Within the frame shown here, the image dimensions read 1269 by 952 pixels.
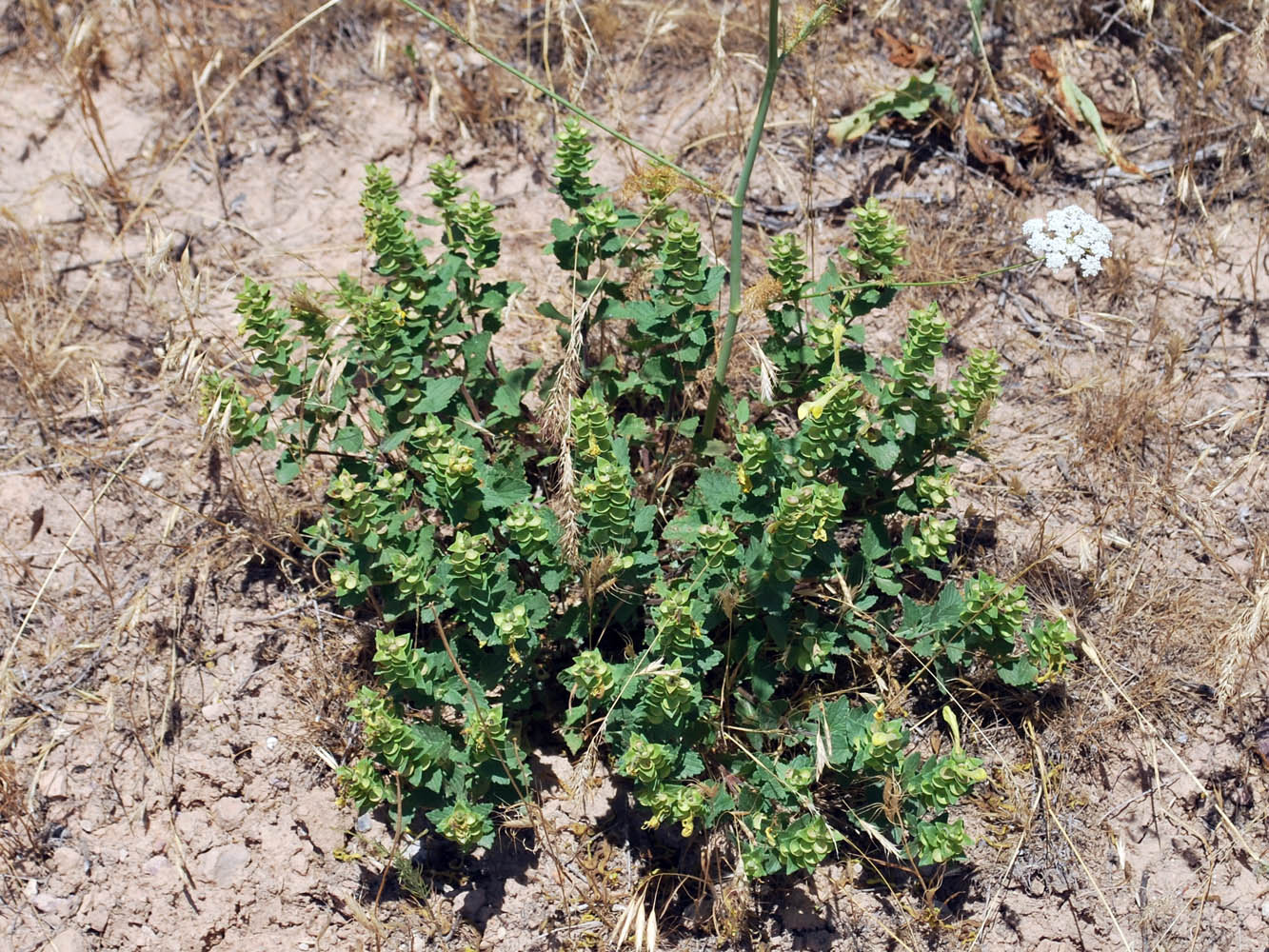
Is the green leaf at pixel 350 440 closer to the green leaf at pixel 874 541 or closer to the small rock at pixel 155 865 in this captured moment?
the small rock at pixel 155 865

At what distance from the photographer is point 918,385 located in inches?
131

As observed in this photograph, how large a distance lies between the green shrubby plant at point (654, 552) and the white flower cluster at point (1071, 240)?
0.50 metres

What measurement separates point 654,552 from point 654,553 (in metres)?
0.01

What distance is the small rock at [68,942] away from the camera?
11.5 ft

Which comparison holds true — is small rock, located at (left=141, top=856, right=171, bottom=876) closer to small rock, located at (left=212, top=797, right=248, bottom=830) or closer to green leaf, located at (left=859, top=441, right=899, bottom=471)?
small rock, located at (left=212, top=797, right=248, bottom=830)

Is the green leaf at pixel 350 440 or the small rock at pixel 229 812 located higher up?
the green leaf at pixel 350 440

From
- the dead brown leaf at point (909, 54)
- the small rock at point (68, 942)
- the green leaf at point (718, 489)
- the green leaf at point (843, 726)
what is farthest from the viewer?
the dead brown leaf at point (909, 54)

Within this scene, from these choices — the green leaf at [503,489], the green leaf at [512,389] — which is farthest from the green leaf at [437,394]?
the green leaf at [503,489]

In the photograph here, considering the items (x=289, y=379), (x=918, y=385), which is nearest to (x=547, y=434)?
(x=289, y=379)

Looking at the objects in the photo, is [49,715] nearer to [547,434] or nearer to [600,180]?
[547,434]

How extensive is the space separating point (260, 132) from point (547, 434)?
2829 millimetres

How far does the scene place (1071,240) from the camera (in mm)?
3500

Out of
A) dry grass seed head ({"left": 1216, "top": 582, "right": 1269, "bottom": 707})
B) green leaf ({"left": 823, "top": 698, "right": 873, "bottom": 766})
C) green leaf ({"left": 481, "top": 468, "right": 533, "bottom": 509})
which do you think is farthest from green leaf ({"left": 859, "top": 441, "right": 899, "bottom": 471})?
dry grass seed head ({"left": 1216, "top": 582, "right": 1269, "bottom": 707})

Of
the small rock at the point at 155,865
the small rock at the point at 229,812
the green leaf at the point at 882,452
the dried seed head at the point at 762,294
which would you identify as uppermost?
the dried seed head at the point at 762,294
